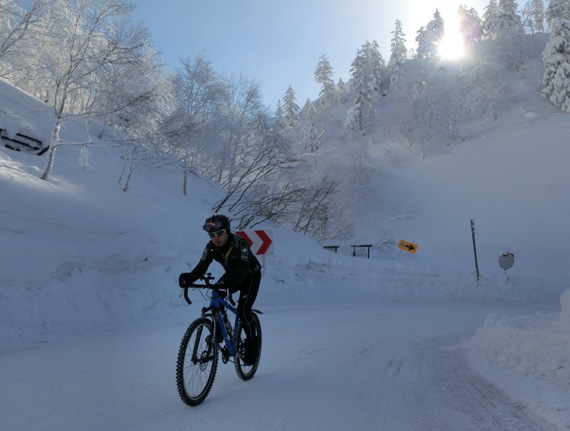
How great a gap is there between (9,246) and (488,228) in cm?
3820

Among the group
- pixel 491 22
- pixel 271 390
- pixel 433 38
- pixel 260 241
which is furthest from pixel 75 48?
pixel 491 22

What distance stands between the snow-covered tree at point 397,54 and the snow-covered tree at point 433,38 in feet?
13.5

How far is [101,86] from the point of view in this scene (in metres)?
15.2

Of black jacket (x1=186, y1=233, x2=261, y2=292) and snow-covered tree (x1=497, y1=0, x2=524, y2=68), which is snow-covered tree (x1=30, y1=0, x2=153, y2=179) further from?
snow-covered tree (x1=497, y1=0, x2=524, y2=68)

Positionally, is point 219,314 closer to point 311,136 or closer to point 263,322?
point 263,322

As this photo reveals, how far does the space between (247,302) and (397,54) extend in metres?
93.7

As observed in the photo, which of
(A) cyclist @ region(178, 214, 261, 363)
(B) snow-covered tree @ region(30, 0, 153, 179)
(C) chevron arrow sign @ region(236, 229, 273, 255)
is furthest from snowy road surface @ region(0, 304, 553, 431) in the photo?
(B) snow-covered tree @ region(30, 0, 153, 179)

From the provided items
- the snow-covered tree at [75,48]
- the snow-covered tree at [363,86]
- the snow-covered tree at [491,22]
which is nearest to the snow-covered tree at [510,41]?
the snow-covered tree at [491,22]

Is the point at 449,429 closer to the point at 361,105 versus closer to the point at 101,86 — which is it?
the point at 101,86

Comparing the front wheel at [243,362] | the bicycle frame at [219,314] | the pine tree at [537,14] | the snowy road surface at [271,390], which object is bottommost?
the snowy road surface at [271,390]

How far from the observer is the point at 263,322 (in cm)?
942

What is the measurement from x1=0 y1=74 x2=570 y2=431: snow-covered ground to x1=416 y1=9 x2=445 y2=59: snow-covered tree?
228 feet

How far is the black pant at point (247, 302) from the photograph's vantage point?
15.5 ft

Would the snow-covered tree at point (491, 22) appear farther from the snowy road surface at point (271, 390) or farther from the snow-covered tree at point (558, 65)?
the snowy road surface at point (271, 390)
